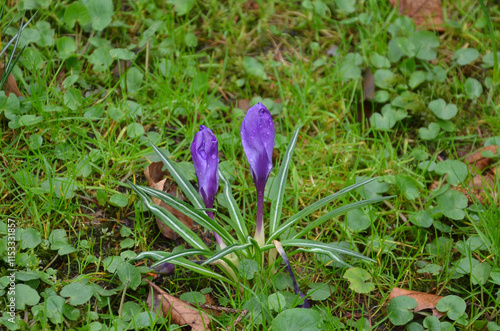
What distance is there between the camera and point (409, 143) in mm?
2912

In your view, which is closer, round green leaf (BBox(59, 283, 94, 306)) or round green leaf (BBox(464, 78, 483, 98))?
round green leaf (BBox(59, 283, 94, 306))

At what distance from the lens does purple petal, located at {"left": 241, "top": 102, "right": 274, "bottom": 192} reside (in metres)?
1.91

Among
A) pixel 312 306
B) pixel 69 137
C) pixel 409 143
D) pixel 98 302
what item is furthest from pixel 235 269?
pixel 409 143

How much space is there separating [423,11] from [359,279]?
211 cm

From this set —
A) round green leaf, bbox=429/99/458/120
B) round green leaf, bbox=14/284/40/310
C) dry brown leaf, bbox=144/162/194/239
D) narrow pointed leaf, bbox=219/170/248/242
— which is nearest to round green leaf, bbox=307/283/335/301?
narrow pointed leaf, bbox=219/170/248/242

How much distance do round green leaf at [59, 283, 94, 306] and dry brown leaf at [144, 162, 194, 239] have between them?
42 centimetres

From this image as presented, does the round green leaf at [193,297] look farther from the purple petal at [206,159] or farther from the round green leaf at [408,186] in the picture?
the round green leaf at [408,186]

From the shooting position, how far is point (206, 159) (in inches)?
78.1

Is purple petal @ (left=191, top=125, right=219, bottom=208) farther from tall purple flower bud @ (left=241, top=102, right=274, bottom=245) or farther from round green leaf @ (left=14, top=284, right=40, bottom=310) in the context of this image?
round green leaf @ (left=14, top=284, right=40, bottom=310)

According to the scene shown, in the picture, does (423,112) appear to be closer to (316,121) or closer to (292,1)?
(316,121)

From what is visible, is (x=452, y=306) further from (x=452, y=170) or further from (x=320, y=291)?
(x=452, y=170)

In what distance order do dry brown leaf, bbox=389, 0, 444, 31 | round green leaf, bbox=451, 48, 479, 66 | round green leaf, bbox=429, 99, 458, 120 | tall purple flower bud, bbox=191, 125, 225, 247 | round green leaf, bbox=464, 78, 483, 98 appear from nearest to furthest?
tall purple flower bud, bbox=191, 125, 225, 247
round green leaf, bbox=429, 99, 458, 120
round green leaf, bbox=464, 78, 483, 98
round green leaf, bbox=451, 48, 479, 66
dry brown leaf, bbox=389, 0, 444, 31

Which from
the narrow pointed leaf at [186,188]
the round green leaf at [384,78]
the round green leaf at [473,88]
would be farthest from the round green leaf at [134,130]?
the round green leaf at [473,88]

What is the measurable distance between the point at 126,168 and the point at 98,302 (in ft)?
2.33
